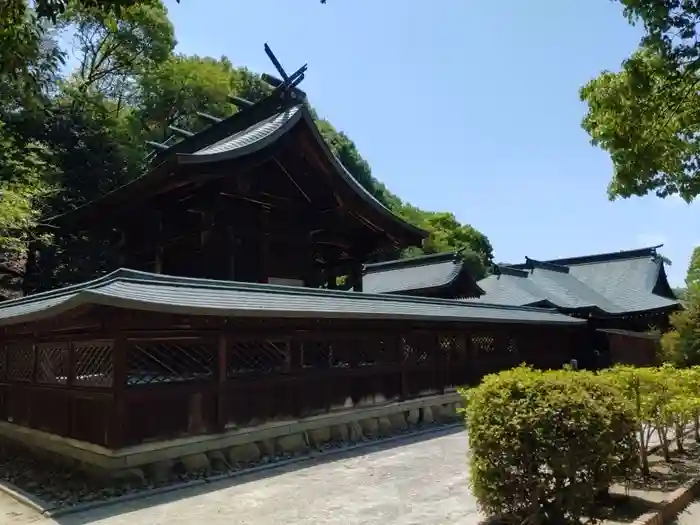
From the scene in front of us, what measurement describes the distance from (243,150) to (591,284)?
91.1 ft

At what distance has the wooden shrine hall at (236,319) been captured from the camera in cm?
783

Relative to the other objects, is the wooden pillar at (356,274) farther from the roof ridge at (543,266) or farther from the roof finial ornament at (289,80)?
the roof ridge at (543,266)

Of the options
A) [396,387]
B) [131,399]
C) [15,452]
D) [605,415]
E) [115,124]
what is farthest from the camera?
[115,124]

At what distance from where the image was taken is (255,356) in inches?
371

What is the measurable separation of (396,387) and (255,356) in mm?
3942

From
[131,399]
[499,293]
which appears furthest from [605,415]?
[499,293]

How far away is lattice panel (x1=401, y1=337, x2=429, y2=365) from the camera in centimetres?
1253

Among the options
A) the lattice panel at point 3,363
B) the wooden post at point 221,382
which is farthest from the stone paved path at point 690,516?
the lattice panel at point 3,363

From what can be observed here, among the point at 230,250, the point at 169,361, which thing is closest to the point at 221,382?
the point at 169,361

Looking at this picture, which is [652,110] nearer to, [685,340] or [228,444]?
[685,340]

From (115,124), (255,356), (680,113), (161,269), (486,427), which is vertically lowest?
(486,427)

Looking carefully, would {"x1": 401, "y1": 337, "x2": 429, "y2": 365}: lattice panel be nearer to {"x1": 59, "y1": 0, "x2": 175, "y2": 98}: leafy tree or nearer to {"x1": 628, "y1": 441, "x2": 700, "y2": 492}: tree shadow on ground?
{"x1": 628, "y1": 441, "x2": 700, "y2": 492}: tree shadow on ground

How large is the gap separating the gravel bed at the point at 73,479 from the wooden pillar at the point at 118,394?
22.3 inches

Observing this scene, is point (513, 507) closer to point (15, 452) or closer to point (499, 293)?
point (15, 452)
